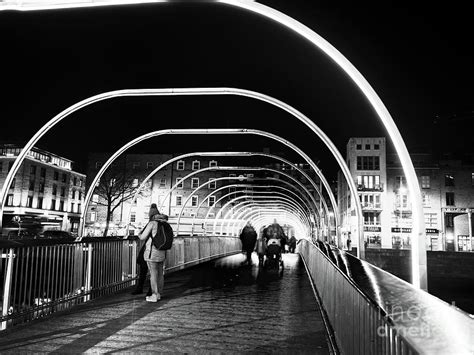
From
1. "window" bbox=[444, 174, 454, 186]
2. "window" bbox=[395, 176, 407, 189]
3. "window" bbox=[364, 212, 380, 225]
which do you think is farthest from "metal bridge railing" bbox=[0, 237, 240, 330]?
"window" bbox=[444, 174, 454, 186]

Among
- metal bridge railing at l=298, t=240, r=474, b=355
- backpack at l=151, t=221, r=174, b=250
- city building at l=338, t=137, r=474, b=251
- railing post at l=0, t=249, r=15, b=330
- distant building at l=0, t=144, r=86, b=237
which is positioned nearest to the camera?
metal bridge railing at l=298, t=240, r=474, b=355

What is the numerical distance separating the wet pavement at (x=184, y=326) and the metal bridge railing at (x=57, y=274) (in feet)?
0.71

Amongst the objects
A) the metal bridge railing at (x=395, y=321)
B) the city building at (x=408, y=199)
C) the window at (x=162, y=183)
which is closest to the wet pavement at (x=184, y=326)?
the metal bridge railing at (x=395, y=321)

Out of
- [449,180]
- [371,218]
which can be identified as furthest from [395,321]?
[449,180]

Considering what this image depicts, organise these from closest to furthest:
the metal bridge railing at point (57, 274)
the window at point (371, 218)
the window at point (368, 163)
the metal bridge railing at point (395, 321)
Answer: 1. the metal bridge railing at point (395, 321)
2. the metal bridge railing at point (57, 274)
3. the window at point (371, 218)
4. the window at point (368, 163)

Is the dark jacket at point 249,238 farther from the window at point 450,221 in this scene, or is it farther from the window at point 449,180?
the window at point 449,180

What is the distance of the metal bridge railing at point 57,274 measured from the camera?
6.28 metres

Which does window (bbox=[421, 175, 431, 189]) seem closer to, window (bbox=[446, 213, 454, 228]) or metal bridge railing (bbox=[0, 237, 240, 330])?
window (bbox=[446, 213, 454, 228])

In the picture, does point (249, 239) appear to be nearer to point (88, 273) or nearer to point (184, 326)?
point (88, 273)

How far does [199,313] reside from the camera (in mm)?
7551

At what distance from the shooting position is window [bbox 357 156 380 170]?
214ft

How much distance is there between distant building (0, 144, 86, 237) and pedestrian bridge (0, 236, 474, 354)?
41509 mm

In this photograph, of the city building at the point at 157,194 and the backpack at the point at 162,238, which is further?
the city building at the point at 157,194

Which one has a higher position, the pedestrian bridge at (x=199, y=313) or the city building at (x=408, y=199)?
the city building at (x=408, y=199)
